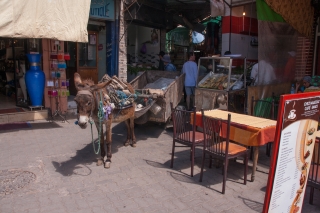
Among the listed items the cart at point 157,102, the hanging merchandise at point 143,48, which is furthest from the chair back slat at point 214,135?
the hanging merchandise at point 143,48

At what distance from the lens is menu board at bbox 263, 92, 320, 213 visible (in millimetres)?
2523

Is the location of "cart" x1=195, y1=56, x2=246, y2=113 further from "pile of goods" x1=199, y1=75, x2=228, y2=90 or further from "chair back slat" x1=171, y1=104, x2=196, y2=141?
"chair back slat" x1=171, y1=104, x2=196, y2=141

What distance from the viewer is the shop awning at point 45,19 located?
19.5 feet

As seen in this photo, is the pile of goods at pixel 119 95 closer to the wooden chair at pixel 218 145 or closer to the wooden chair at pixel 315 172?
the wooden chair at pixel 218 145

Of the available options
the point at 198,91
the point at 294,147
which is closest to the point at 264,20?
the point at 198,91

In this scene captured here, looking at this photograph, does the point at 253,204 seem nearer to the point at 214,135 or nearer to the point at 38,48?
the point at 214,135

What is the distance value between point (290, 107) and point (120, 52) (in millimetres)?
8106

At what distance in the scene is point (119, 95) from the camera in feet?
19.3

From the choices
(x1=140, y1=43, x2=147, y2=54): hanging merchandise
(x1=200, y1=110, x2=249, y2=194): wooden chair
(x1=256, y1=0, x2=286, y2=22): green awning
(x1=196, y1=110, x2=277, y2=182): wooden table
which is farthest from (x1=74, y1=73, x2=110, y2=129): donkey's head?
(x1=140, y1=43, x2=147, y2=54): hanging merchandise

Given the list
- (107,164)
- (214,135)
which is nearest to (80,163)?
(107,164)

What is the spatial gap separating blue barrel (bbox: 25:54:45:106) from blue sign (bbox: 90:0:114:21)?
2.43 meters

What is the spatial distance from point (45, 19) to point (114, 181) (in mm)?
4081

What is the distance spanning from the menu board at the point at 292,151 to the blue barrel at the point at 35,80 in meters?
6.79

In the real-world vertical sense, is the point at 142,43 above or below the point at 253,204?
above
